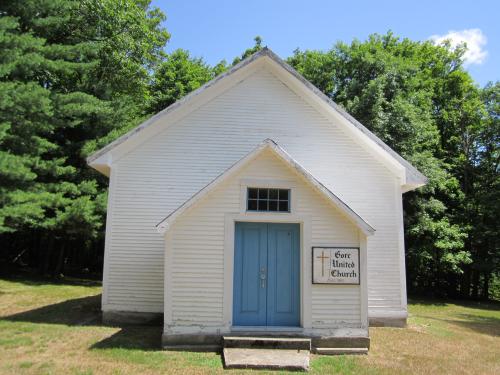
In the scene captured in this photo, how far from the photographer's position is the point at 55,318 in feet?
33.1

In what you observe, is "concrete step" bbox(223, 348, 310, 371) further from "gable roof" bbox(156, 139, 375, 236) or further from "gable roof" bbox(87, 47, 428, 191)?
"gable roof" bbox(87, 47, 428, 191)

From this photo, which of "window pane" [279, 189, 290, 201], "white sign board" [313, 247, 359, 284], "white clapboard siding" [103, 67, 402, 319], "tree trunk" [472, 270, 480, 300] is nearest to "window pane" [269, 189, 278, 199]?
"window pane" [279, 189, 290, 201]

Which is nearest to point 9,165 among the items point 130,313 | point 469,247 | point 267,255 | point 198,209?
point 130,313

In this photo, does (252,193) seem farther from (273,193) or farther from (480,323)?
(480,323)

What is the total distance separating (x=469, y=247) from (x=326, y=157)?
1570cm

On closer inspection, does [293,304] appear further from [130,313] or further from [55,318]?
[55,318]

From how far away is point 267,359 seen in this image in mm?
6922

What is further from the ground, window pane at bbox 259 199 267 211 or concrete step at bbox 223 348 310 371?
window pane at bbox 259 199 267 211

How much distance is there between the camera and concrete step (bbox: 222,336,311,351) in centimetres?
747

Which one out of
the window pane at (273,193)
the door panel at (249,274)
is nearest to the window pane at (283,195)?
the window pane at (273,193)

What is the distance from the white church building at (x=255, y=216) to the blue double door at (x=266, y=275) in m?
0.02

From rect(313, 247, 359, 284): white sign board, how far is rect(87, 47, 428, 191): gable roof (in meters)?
3.87

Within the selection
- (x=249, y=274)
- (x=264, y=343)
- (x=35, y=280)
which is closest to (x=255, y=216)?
(x=249, y=274)

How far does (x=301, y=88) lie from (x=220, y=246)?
17.5 ft
